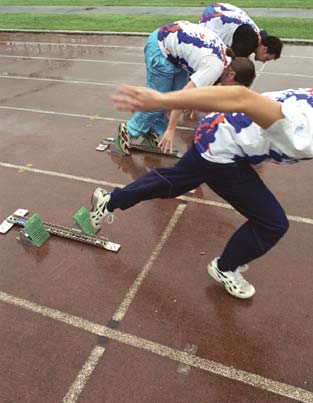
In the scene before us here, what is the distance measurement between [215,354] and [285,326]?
594 mm

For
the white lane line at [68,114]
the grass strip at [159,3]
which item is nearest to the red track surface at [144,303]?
the white lane line at [68,114]

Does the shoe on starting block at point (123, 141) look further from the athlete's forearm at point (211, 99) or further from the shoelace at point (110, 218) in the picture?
the athlete's forearm at point (211, 99)

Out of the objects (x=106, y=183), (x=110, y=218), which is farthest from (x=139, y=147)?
(x=110, y=218)

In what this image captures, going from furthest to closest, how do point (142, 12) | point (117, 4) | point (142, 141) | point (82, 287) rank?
1. point (117, 4)
2. point (142, 12)
3. point (142, 141)
4. point (82, 287)

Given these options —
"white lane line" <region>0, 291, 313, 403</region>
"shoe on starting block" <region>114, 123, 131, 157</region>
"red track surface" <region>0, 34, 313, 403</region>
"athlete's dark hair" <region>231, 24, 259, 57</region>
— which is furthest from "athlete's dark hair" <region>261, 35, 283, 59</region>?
"white lane line" <region>0, 291, 313, 403</region>

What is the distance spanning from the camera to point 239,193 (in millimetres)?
2543

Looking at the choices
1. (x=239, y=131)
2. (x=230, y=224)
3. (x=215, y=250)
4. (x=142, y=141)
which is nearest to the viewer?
(x=239, y=131)

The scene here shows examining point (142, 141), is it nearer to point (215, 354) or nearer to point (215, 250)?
point (215, 250)

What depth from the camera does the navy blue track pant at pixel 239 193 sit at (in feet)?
8.24

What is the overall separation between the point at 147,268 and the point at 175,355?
2.97 feet

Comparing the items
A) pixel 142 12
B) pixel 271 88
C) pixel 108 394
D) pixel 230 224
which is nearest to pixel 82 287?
pixel 108 394

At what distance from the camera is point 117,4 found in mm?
20406

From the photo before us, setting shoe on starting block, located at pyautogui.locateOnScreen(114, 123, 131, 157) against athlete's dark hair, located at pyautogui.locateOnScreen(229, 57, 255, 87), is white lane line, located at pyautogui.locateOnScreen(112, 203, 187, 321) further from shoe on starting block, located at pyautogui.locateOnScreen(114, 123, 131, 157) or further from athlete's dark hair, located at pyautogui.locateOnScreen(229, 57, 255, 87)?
athlete's dark hair, located at pyautogui.locateOnScreen(229, 57, 255, 87)

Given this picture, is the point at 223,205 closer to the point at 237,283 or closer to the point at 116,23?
the point at 237,283
